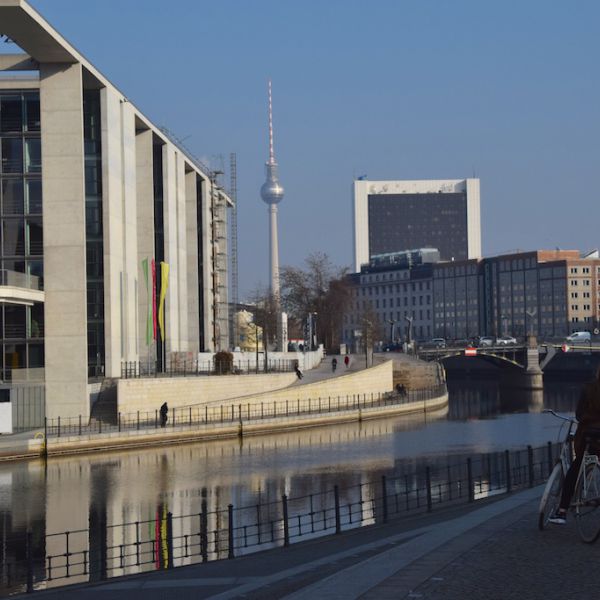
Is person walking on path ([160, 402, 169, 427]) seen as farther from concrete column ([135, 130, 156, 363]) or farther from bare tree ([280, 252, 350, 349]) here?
bare tree ([280, 252, 350, 349])

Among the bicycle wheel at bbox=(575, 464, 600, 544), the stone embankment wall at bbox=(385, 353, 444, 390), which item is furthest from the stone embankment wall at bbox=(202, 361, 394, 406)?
the bicycle wheel at bbox=(575, 464, 600, 544)

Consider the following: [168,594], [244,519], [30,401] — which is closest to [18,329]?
[30,401]

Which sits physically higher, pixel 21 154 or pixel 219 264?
pixel 21 154

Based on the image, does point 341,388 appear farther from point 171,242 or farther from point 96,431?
point 96,431

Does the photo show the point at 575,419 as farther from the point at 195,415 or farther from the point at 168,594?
the point at 195,415

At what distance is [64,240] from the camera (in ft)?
233

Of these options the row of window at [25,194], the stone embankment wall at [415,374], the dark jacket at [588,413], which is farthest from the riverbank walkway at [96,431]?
the dark jacket at [588,413]

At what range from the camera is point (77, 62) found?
7100 cm

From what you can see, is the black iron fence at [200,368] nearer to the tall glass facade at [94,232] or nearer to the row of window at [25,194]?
the tall glass facade at [94,232]

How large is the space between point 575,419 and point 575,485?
38.5 inches

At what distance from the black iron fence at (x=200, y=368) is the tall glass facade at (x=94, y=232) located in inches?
113

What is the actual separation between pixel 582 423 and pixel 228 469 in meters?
39.4

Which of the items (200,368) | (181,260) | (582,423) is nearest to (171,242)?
(181,260)

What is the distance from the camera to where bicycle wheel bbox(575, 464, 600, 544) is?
1543cm
